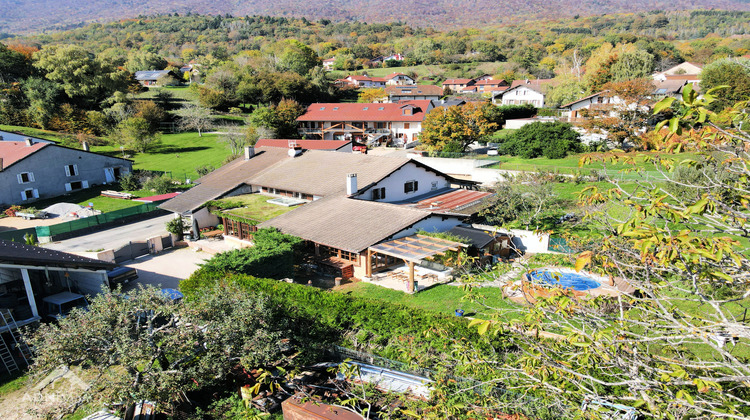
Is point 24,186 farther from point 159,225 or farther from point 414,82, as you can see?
point 414,82

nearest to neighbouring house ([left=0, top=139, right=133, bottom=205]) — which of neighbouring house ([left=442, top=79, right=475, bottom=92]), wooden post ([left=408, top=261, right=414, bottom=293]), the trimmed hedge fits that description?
the trimmed hedge

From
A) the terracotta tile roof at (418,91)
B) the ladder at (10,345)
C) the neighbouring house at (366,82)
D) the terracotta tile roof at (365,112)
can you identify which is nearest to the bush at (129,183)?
the terracotta tile roof at (365,112)

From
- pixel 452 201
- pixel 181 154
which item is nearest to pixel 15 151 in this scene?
pixel 181 154

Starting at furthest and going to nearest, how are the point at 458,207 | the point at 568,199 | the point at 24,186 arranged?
1. the point at 24,186
2. the point at 568,199
3. the point at 458,207

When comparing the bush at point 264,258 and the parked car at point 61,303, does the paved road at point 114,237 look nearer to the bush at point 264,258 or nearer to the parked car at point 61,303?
the parked car at point 61,303

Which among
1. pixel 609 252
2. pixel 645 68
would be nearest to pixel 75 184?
pixel 609 252
